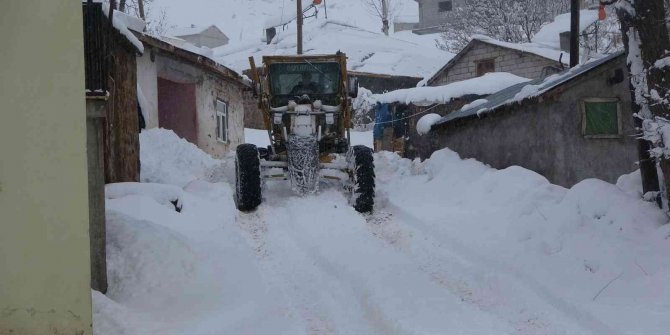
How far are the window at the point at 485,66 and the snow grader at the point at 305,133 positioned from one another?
17.4 m

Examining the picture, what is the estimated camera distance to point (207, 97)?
19.6 metres

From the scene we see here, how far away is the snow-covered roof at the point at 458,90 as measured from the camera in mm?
22812

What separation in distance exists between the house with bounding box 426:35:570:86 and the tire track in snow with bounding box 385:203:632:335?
18768mm

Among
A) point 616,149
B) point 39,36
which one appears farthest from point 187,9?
point 39,36

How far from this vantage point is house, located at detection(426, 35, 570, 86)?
27828 mm

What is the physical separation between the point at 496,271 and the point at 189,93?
42.8 ft

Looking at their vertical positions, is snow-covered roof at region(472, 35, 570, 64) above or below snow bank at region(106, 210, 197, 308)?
above

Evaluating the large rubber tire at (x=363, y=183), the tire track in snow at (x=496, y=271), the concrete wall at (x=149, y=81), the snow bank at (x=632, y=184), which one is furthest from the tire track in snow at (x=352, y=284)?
the concrete wall at (x=149, y=81)

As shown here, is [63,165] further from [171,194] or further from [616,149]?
[616,149]

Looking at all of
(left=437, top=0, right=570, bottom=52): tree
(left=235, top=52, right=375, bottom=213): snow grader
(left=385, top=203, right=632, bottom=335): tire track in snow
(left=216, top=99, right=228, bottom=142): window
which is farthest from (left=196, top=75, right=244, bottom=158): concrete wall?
(left=437, top=0, right=570, bottom=52): tree

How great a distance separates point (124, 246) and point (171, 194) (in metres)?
2.55

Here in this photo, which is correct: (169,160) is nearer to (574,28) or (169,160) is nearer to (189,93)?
(189,93)

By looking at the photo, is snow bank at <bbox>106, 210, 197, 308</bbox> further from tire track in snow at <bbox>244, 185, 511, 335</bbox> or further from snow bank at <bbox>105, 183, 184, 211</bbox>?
snow bank at <bbox>105, 183, 184, 211</bbox>

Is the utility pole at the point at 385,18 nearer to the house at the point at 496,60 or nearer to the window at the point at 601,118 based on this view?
the house at the point at 496,60
